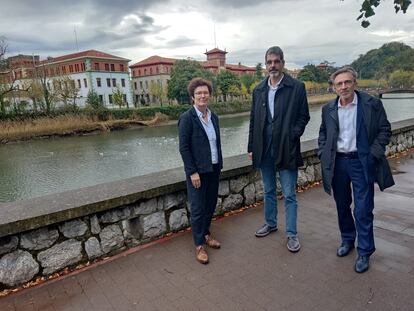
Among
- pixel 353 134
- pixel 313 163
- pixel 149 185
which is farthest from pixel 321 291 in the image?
pixel 313 163

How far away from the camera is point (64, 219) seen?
2.55 metres

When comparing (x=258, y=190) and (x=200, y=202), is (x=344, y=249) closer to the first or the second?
(x=200, y=202)

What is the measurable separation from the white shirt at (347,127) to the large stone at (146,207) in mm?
1665

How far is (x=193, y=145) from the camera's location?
2697 millimetres

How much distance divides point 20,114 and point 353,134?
101ft

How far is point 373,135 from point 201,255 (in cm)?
159

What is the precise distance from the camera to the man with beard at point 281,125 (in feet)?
9.05

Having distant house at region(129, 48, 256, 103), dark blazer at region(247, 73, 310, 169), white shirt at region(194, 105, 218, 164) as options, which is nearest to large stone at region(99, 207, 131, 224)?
white shirt at region(194, 105, 218, 164)

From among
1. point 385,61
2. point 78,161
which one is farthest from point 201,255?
point 385,61

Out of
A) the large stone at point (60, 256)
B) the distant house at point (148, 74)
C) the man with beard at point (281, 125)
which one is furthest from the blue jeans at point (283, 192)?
the distant house at point (148, 74)

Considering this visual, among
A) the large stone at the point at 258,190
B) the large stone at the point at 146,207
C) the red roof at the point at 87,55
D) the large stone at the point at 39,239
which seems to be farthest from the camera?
the red roof at the point at 87,55

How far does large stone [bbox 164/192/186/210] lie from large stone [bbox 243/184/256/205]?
2.89ft

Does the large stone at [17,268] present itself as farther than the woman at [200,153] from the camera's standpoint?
No

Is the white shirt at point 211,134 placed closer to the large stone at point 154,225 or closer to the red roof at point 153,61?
the large stone at point 154,225
